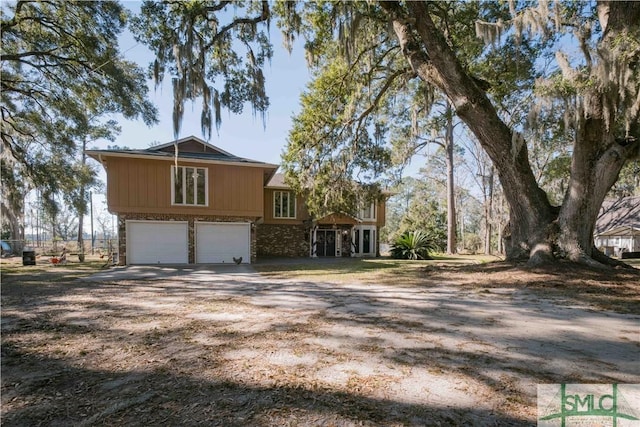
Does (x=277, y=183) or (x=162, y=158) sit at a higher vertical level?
(x=162, y=158)

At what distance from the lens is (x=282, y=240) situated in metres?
19.1

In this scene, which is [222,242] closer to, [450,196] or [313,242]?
[313,242]

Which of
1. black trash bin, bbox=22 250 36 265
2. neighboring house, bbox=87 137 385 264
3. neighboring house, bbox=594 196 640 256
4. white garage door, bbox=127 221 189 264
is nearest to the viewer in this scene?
neighboring house, bbox=87 137 385 264

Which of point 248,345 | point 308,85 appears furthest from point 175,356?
point 308,85

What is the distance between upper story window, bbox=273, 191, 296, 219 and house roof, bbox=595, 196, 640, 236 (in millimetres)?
22935

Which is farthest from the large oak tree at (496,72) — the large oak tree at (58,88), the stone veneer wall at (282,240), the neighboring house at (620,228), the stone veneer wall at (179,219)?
the neighboring house at (620,228)

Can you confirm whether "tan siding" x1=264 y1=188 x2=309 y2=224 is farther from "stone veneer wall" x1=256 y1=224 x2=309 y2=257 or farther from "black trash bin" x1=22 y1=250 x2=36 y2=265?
"black trash bin" x1=22 y1=250 x2=36 y2=265

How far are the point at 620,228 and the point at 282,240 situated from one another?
79.9ft

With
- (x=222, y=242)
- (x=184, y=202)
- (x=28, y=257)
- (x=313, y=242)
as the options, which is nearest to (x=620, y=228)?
(x=313, y=242)

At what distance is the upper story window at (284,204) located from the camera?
19031mm

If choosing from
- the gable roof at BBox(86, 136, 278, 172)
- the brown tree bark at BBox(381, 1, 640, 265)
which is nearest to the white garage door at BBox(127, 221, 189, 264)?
the gable roof at BBox(86, 136, 278, 172)

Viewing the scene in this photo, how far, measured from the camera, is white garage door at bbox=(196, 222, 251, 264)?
1368 centimetres

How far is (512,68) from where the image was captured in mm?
9531

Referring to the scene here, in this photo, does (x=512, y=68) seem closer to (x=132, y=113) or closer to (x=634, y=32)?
(x=634, y=32)
